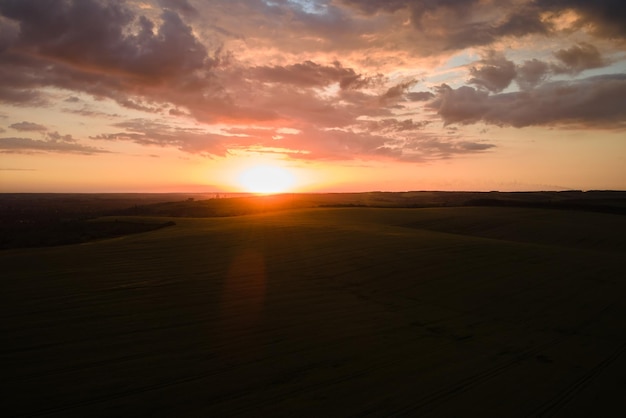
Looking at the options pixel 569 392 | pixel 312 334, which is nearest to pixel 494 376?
pixel 569 392

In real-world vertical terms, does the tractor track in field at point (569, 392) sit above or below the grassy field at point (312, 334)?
below

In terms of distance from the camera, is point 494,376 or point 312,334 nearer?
point 494,376

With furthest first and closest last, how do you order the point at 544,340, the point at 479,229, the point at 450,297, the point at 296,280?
the point at 479,229 < the point at 296,280 < the point at 450,297 < the point at 544,340

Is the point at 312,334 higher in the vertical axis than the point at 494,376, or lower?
higher

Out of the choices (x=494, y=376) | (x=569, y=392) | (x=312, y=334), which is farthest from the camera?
(x=312, y=334)

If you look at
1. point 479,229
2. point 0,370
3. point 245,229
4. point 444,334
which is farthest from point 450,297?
point 479,229

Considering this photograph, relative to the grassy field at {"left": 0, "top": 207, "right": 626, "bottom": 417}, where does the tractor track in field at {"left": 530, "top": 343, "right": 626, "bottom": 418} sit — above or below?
below

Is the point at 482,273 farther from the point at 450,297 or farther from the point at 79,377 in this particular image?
the point at 79,377

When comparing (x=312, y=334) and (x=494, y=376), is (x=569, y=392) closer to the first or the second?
(x=494, y=376)
